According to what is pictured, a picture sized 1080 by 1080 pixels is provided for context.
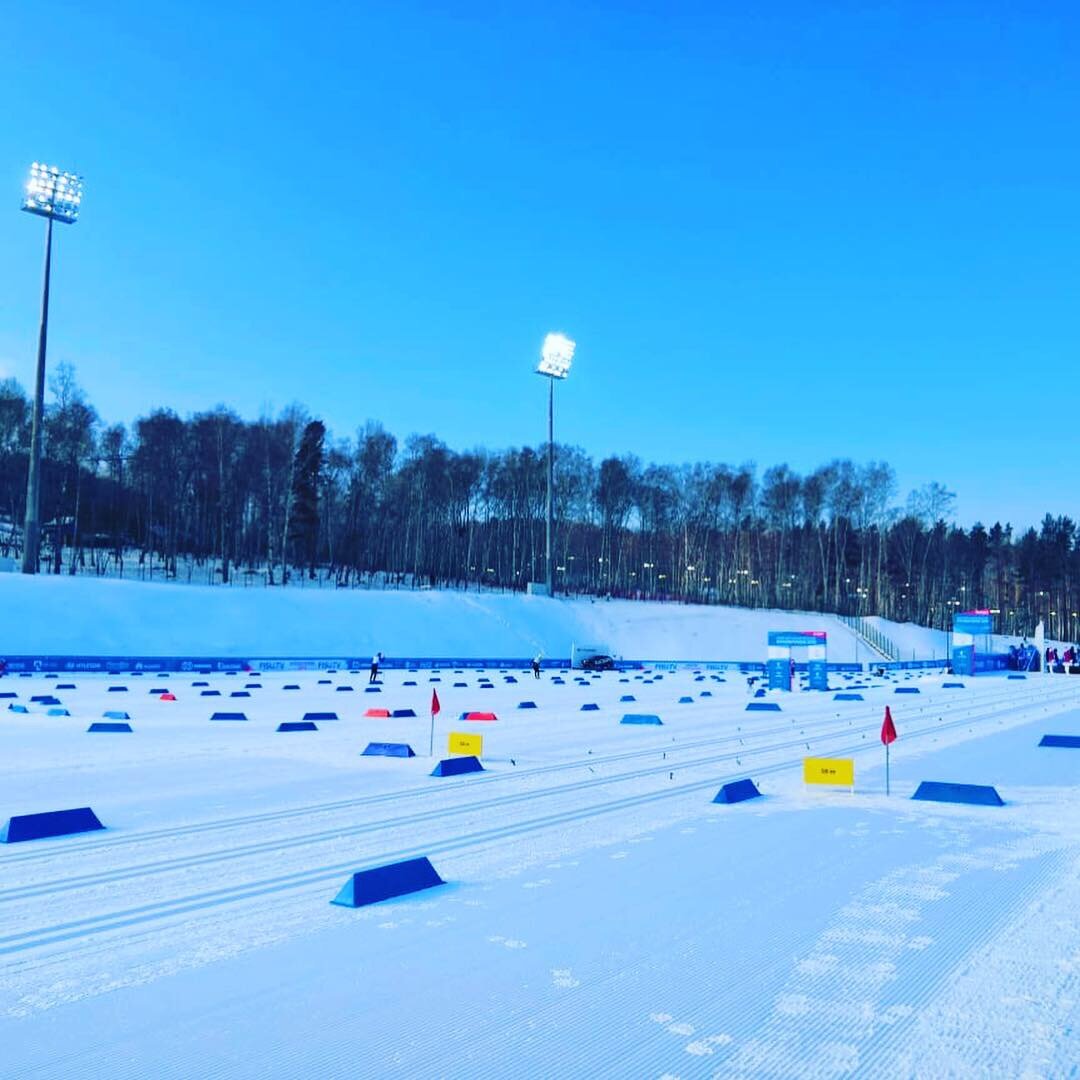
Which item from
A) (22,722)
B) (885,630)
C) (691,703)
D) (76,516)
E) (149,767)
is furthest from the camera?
A: (885,630)

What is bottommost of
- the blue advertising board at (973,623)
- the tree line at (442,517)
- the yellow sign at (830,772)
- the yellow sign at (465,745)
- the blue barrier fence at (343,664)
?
the blue barrier fence at (343,664)

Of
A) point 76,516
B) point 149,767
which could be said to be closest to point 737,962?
point 149,767

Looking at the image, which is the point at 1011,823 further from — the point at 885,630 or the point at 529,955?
the point at 885,630

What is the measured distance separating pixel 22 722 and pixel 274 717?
4.44 meters

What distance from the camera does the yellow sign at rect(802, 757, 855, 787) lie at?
984 cm

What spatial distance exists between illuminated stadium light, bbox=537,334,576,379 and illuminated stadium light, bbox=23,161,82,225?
2686 centimetres

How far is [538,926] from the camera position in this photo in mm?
4980

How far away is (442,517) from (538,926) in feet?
246

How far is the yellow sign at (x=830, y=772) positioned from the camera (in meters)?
9.84

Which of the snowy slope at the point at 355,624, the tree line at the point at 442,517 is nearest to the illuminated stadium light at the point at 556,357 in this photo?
the snowy slope at the point at 355,624

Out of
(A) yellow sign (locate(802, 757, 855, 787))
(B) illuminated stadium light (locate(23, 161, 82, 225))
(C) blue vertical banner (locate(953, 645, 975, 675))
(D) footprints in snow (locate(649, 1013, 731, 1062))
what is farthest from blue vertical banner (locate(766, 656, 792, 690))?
(B) illuminated stadium light (locate(23, 161, 82, 225))

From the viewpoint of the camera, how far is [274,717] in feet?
60.6

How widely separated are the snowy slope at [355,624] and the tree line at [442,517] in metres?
15.0

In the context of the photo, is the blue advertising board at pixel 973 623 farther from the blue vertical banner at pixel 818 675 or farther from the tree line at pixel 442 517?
the tree line at pixel 442 517
